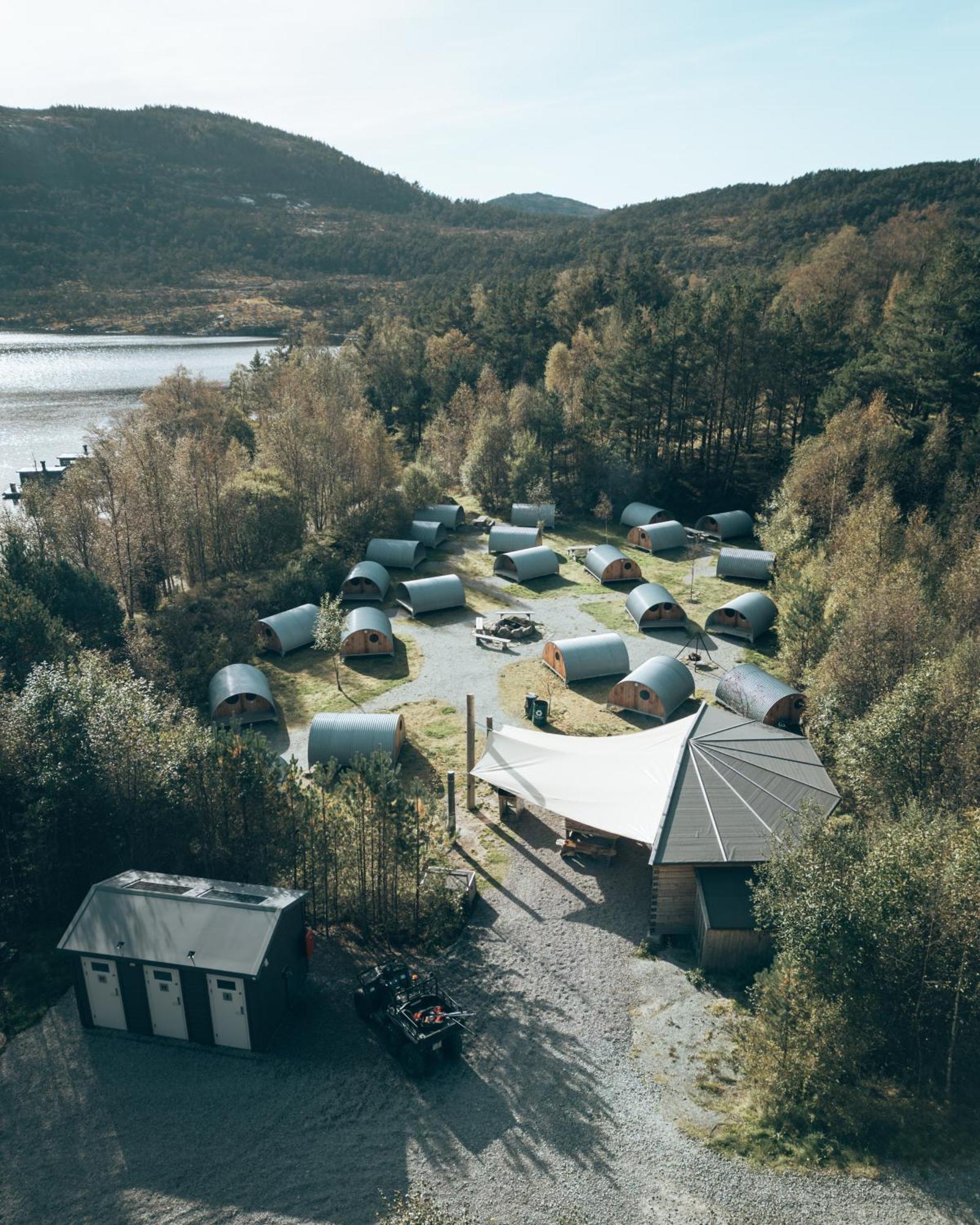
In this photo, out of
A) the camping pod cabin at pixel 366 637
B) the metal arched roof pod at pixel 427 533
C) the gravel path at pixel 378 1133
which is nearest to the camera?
the gravel path at pixel 378 1133

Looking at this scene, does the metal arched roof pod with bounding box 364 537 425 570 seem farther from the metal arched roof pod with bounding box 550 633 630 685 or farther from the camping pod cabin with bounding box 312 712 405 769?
the camping pod cabin with bounding box 312 712 405 769

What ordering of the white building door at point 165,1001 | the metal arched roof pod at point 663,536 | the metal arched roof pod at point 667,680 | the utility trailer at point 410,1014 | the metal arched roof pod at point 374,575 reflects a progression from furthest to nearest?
1. the metal arched roof pod at point 663,536
2. the metal arched roof pod at point 374,575
3. the metal arched roof pod at point 667,680
4. the white building door at point 165,1001
5. the utility trailer at point 410,1014

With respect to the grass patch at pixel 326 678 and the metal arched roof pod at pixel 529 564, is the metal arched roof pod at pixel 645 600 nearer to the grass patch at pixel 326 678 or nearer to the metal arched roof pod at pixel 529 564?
the metal arched roof pod at pixel 529 564

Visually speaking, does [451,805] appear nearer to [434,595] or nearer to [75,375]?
[434,595]

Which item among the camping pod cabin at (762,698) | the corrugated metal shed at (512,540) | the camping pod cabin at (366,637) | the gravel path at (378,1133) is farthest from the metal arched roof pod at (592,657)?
the gravel path at (378,1133)

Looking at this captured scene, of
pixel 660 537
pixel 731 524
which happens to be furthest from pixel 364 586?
pixel 731 524

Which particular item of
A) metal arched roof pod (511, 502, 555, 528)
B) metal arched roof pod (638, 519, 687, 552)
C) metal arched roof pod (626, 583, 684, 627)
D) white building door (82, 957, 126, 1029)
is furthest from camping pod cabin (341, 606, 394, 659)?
metal arched roof pod (638, 519, 687, 552)
